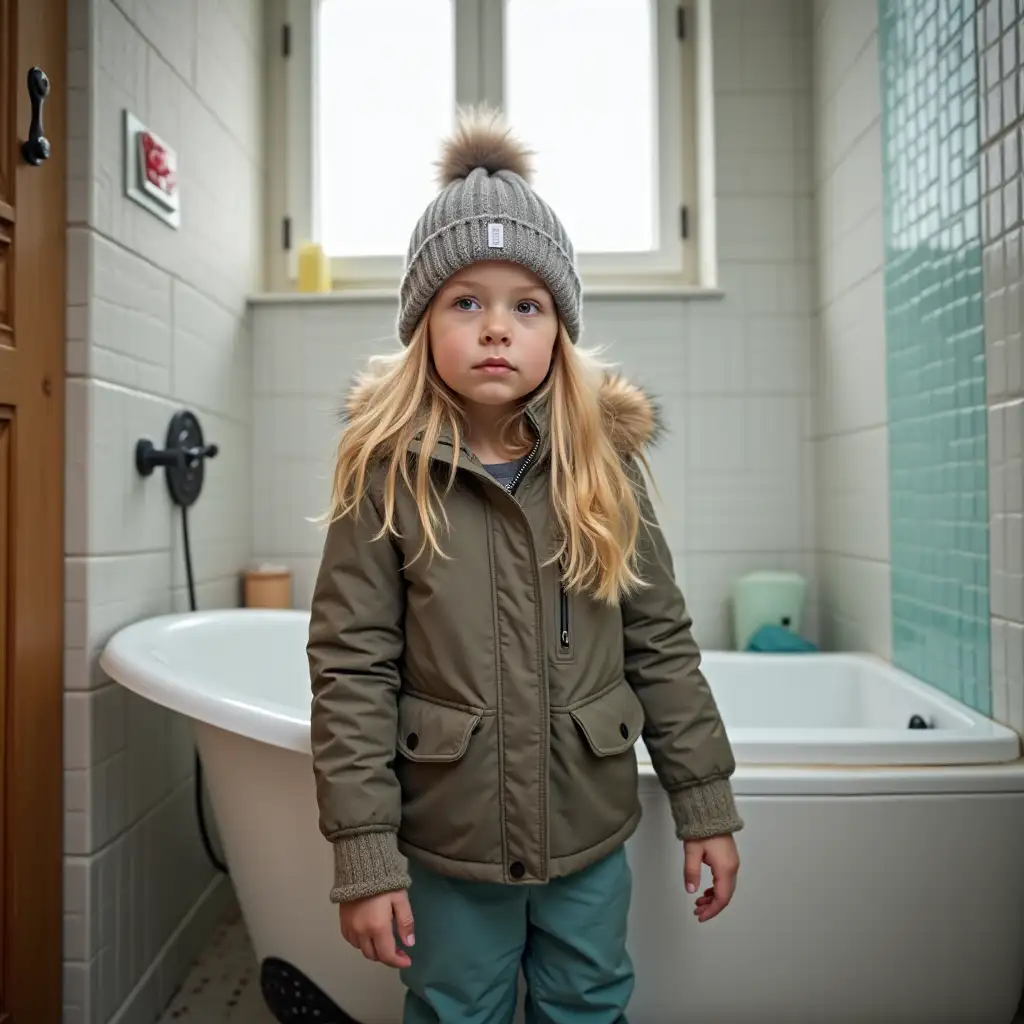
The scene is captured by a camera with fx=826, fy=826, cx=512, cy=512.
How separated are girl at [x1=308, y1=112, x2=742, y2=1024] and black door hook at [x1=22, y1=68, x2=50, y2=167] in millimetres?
536

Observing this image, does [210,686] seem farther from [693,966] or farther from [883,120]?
[883,120]

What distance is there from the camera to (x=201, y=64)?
170cm

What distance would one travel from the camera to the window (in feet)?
7.04

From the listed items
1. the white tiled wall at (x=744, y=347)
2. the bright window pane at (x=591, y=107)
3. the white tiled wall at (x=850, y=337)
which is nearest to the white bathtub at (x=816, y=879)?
the white tiled wall at (x=850, y=337)

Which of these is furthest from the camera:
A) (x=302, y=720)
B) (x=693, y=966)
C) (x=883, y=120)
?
(x=883, y=120)

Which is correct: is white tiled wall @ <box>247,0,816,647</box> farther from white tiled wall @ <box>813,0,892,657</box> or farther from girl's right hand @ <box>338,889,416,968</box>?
girl's right hand @ <box>338,889,416,968</box>

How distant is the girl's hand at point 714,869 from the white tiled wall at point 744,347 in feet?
3.58

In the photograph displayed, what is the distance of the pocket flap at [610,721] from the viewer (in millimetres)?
876

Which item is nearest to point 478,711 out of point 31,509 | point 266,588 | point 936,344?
point 31,509

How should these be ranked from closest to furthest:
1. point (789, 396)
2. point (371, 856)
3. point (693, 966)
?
point (371, 856) < point (693, 966) < point (789, 396)

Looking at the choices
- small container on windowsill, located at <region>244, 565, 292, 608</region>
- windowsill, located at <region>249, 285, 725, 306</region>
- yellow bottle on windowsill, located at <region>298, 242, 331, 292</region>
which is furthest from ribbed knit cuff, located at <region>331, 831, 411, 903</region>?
yellow bottle on windowsill, located at <region>298, 242, 331, 292</region>

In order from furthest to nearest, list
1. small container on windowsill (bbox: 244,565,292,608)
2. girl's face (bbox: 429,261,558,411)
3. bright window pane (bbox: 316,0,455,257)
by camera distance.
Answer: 1. bright window pane (bbox: 316,0,455,257)
2. small container on windowsill (bbox: 244,565,292,608)
3. girl's face (bbox: 429,261,558,411)

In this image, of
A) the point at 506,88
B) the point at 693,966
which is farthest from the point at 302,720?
Answer: the point at 506,88

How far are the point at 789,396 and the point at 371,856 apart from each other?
5.14ft
